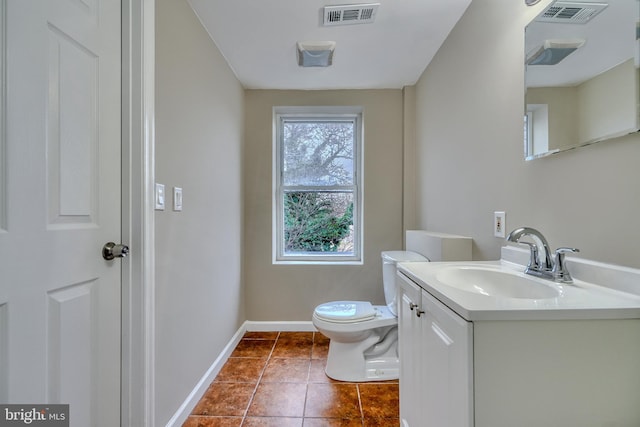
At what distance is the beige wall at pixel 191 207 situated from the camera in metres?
1.23

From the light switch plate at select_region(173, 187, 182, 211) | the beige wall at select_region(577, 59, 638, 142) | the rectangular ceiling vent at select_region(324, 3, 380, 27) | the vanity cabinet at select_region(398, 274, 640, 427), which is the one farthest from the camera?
the rectangular ceiling vent at select_region(324, 3, 380, 27)

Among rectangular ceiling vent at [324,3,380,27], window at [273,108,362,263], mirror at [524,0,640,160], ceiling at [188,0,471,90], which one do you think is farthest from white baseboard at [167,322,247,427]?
rectangular ceiling vent at [324,3,380,27]

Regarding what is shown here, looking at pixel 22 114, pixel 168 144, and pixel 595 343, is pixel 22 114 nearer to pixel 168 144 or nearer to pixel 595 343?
pixel 168 144

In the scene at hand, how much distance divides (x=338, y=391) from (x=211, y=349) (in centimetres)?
82

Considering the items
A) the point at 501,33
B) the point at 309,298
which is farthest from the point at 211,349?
the point at 501,33

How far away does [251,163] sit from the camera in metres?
2.48

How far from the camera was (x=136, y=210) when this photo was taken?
107cm

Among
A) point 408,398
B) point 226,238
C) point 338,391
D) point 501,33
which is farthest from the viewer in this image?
point 226,238

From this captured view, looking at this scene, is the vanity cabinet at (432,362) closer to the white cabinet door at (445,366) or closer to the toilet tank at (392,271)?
the white cabinet door at (445,366)

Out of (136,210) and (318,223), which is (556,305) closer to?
(136,210)

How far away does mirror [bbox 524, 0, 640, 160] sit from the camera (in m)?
0.76

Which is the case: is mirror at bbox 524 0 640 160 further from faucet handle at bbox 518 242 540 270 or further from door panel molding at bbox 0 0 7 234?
door panel molding at bbox 0 0 7 234

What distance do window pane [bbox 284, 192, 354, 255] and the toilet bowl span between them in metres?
0.77

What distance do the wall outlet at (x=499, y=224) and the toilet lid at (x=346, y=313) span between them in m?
0.89
